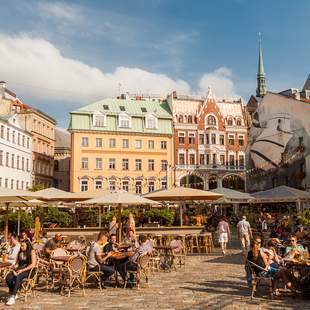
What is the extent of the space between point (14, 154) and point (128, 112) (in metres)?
14.5

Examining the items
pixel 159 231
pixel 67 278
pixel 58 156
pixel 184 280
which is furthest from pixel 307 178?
pixel 58 156

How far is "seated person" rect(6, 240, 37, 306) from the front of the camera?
9.16m

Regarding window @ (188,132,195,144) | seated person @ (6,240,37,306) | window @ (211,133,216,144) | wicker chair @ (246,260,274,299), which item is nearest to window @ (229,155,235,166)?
window @ (211,133,216,144)

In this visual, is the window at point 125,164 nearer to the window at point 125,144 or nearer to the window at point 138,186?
the window at point 125,144

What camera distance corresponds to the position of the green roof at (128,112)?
52100 millimetres

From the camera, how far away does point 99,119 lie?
52844 millimetres

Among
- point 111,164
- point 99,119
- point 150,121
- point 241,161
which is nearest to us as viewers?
point 111,164

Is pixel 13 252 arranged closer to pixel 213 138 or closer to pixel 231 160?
pixel 213 138

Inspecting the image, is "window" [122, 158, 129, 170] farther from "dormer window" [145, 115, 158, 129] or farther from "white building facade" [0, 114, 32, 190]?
"white building facade" [0, 114, 32, 190]

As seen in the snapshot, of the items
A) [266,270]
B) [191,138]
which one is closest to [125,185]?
[191,138]

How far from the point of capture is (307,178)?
31891 millimetres

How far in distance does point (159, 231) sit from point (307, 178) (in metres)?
17.0

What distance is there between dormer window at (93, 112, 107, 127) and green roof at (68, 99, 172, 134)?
1.41 ft

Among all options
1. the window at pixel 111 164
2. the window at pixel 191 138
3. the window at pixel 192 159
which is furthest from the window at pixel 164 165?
the window at pixel 111 164
